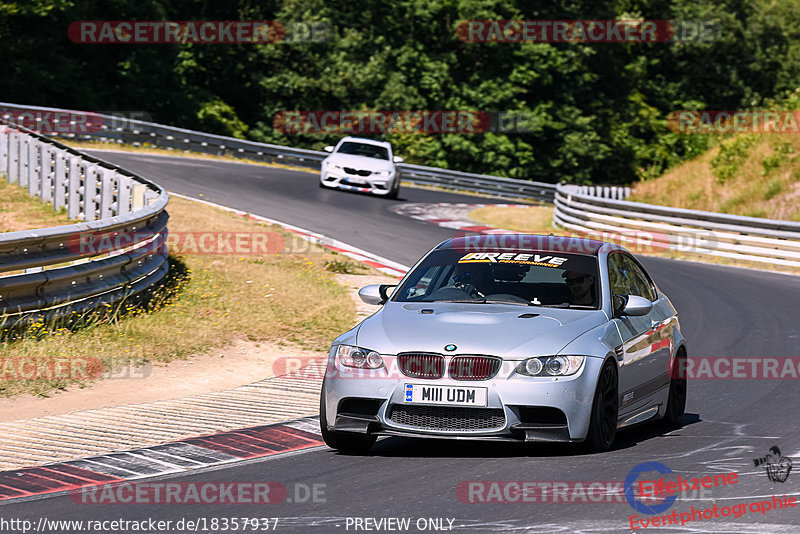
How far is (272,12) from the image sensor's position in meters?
57.2

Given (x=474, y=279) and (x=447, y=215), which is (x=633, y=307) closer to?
(x=474, y=279)

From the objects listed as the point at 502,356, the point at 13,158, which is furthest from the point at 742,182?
the point at 502,356

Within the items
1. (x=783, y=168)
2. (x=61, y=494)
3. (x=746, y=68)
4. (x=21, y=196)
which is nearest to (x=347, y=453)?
(x=61, y=494)

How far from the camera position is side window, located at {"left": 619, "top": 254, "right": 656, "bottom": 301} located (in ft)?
30.3

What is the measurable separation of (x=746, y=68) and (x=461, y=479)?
6397 centimetres

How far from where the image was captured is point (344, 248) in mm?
21062

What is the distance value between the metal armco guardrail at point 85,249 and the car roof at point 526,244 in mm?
4185

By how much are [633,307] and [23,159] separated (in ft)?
54.7

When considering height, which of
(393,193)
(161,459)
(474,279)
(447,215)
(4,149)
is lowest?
(447,215)

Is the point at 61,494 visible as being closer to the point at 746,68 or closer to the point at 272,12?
the point at 272,12

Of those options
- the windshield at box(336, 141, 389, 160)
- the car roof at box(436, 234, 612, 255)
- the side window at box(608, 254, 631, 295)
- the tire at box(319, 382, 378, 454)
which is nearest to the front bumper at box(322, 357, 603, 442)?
the tire at box(319, 382, 378, 454)

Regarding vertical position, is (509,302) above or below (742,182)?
above

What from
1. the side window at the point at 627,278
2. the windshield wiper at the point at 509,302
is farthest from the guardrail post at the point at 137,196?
the windshield wiper at the point at 509,302

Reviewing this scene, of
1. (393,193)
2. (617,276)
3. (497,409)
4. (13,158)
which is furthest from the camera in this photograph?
(393,193)
